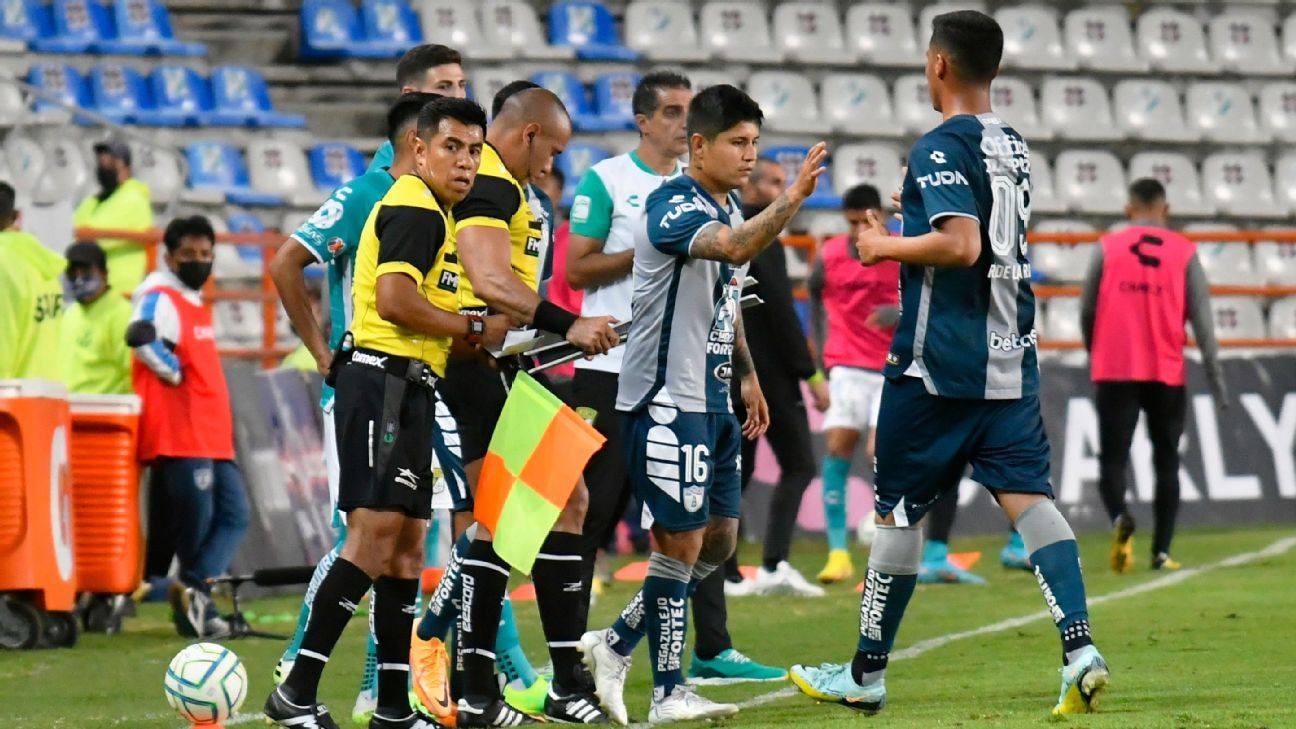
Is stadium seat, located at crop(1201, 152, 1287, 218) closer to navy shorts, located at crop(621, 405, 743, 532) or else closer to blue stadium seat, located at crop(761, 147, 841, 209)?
blue stadium seat, located at crop(761, 147, 841, 209)

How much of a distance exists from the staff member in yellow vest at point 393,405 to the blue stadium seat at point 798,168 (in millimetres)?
13978

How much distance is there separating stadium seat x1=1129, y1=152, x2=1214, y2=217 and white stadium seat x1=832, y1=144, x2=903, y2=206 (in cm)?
289

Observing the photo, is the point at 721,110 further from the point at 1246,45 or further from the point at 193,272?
the point at 1246,45

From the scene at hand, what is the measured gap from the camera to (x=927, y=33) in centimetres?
2280

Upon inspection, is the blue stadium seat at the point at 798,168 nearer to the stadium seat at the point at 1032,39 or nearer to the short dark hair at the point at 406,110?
the stadium seat at the point at 1032,39

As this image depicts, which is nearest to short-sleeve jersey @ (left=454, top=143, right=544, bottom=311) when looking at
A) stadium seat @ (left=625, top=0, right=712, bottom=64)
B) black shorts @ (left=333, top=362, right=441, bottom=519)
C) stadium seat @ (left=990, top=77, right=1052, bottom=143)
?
black shorts @ (left=333, top=362, right=441, bottom=519)

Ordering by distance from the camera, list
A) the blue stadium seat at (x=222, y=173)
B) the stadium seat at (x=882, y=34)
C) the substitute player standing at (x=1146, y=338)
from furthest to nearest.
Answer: the stadium seat at (x=882, y=34), the blue stadium seat at (x=222, y=173), the substitute player standing at (x=1146, y=338)

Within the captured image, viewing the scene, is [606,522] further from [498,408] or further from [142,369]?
[142,369]

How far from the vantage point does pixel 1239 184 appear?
882 inches

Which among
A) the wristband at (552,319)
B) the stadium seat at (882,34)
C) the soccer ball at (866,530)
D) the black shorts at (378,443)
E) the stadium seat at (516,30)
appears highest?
the stadium seat at (516,30)

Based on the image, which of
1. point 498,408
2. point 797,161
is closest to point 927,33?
point 797,161

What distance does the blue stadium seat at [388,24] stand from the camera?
69.7 feet

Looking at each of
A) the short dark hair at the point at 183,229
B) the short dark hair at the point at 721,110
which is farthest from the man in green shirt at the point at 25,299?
the short dark hair at the point at 721,110

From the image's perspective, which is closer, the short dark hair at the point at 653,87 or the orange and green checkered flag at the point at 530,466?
the orange and green checkered flag at the point at 530,466
